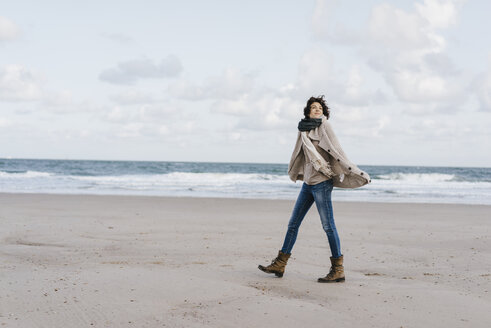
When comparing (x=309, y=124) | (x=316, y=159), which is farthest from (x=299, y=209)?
(x=309, y=124)

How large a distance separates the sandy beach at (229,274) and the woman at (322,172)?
294mm

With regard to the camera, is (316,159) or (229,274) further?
(229,274)

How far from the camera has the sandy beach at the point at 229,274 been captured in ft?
11.7

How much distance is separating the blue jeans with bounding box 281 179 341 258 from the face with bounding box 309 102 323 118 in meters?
0.71

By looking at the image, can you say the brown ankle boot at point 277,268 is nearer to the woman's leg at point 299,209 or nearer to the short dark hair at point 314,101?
the woman's leg at point 299,209

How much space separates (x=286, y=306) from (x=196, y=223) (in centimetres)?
558

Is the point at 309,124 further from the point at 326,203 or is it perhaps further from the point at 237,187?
the point at 237,187

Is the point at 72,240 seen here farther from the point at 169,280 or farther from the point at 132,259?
the point at 169,280

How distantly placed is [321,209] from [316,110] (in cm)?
104

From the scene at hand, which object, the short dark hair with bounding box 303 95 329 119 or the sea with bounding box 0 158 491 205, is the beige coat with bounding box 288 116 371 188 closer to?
the short dark hair with bounding box 303 95 329 119

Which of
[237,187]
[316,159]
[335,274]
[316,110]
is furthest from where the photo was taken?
[237,187]

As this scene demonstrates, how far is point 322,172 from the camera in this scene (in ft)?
15.4

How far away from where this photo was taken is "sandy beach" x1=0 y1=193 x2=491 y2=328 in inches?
140

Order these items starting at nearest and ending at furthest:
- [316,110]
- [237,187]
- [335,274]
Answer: [335,274] → [316,110] → [237,187]
